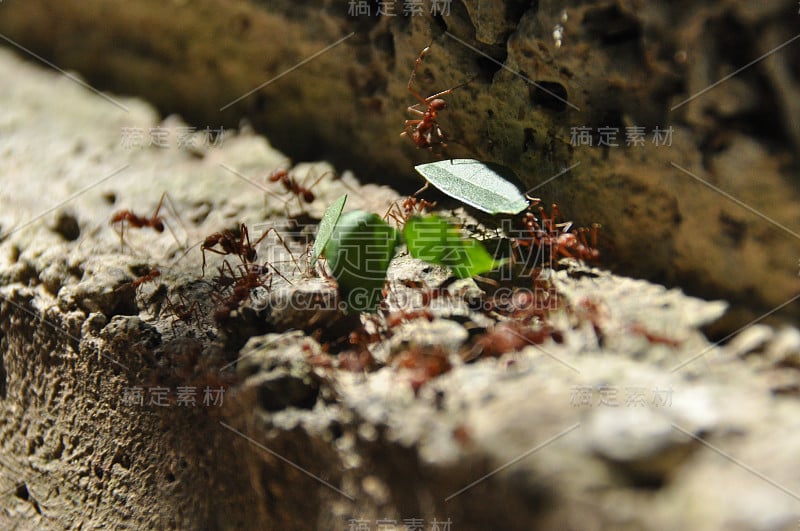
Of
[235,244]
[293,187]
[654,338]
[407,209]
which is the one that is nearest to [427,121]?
[407,209]

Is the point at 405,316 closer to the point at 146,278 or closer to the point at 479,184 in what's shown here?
the point at 479,184

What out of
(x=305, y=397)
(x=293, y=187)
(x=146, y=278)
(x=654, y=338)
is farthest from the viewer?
(x=293, y=187)

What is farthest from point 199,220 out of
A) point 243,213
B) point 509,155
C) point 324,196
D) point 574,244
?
point 574,244

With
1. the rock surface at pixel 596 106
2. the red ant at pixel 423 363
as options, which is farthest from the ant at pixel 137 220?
the red ant at pixel 423 363

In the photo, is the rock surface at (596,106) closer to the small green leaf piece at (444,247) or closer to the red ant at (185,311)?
the small green leaf piece at (444,247)

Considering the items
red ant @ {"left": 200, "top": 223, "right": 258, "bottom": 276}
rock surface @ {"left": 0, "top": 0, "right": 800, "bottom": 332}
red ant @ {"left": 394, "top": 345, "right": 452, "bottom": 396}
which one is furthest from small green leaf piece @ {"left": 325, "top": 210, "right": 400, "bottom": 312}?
rock surface @ {"left": 0, "top": 0, "right": 800, "bottom": 332}

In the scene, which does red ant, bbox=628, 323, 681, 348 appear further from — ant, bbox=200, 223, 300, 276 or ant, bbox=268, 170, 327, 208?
ant, bbox=268, 170, 327, 208
